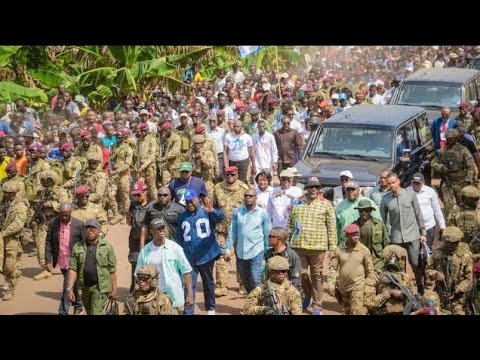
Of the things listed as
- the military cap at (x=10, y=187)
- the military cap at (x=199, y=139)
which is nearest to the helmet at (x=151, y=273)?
the military cap at (x=10, y=187)

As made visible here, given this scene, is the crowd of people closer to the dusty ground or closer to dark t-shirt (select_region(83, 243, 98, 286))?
dark t-shirt (select_region(83, 243, 98, 286))

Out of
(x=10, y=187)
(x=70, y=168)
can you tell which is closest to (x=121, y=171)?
(x=70, y=168)

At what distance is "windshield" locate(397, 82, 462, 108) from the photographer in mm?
17469

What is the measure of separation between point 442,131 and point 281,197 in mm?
4604

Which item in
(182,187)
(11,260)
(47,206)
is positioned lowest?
(11,260)

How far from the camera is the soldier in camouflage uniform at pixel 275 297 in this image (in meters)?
8.68

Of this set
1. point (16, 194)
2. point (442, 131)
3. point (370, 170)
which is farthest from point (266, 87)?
point (16, 194)

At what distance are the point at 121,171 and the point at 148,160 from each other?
450 millimetres

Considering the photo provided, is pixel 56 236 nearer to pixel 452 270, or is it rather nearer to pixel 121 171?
pixel 121 171

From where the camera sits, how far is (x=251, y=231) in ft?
35.1

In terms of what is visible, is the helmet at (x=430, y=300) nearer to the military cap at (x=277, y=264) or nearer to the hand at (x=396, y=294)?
the hand at (x=396, y=294)

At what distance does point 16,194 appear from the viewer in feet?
39.8

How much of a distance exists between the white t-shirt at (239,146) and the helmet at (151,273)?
666cm
